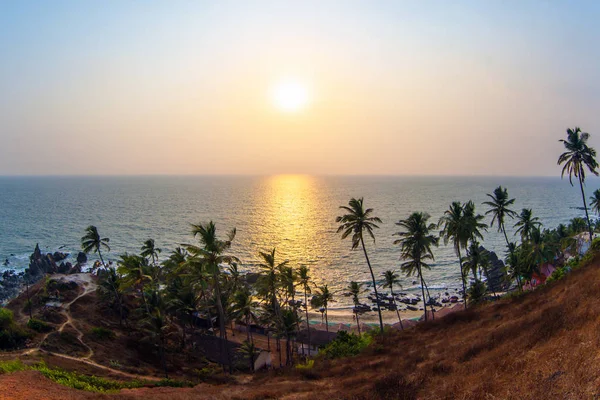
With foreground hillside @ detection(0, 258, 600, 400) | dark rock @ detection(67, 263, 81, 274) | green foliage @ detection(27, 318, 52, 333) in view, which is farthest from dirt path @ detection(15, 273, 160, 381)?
dark rock @ detection(67, 263, 81, 274)

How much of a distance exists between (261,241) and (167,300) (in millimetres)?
71612

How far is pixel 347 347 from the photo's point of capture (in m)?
38.9

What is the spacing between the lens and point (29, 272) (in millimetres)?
89312

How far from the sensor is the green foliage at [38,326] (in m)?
40.2

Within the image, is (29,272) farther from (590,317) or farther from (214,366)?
(590,317)

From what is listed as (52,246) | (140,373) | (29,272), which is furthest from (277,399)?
(52,246)

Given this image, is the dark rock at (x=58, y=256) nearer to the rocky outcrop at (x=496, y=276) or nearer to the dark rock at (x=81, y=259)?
the dark rock at (x=81, y=259)

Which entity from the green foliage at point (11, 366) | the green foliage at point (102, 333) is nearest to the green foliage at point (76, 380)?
the green foliage at point (11, 366)

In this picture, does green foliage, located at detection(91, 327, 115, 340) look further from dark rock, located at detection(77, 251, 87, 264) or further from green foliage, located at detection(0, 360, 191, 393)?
dark rock, located at detection(77, 251, 87, 264)

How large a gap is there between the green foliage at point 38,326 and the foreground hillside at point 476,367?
19337 millimetres

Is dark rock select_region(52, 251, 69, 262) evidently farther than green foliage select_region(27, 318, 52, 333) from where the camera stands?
Yes

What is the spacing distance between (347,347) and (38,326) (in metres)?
37.5

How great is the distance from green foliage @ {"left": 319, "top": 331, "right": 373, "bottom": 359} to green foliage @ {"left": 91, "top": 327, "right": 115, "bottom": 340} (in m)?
29.1

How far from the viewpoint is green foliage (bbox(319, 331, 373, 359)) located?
37.6m
